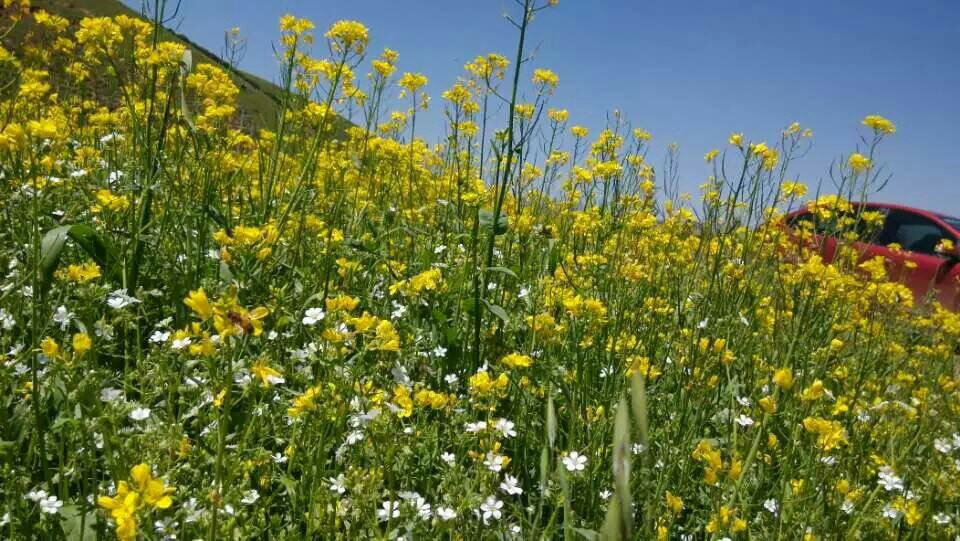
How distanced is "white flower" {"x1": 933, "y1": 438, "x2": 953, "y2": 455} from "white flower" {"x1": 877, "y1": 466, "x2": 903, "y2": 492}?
1.77 ft

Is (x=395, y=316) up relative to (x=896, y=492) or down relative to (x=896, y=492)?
up

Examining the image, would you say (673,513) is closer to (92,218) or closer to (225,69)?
(92,218)

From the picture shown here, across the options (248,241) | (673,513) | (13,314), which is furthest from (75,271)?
(673,513)

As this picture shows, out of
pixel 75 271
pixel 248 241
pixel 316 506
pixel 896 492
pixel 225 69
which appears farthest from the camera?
pixel 225 69

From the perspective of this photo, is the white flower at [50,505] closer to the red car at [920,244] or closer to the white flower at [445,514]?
the white flower at [445,514]

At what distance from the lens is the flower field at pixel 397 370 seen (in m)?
1.29

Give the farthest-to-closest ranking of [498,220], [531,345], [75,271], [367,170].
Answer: [367,170] < [498,220] < [531,345] < [75,271]

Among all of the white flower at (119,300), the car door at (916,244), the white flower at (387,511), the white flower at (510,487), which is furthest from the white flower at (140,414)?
the car door at (916,244)

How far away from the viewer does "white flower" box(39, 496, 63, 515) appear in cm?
119

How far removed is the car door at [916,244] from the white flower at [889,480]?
20.3 feet

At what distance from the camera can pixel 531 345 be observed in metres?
2.23

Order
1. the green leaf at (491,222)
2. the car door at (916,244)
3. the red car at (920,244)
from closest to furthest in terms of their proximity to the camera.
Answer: the green leaf at (491,222) < the red car at (920,244) < the car door at (916,244)

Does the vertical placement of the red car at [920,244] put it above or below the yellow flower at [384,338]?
above

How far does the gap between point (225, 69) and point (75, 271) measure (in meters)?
1.84
